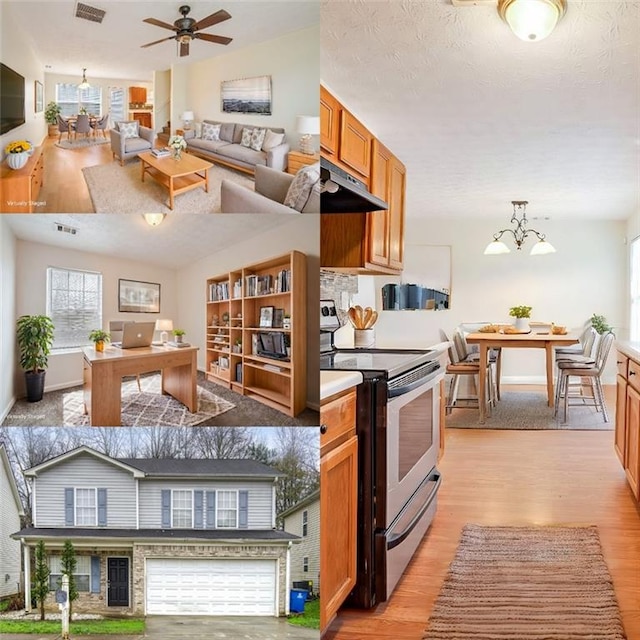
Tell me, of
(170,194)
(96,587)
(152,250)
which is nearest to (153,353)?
(152,250)

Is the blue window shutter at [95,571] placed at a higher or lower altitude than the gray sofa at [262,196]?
lower

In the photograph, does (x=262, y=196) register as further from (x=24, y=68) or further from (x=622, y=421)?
(x=622, y=421)

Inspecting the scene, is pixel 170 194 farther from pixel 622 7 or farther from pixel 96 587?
pixel 622 7

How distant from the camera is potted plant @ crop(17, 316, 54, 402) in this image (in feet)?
4.98

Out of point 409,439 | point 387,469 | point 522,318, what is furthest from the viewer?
point 522,318

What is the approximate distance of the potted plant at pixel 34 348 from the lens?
4.98 feet

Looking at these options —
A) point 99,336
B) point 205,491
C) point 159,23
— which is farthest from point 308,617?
point 159,23

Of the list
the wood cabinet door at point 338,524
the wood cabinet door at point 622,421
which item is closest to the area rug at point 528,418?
the wood cabinet door at point 622,421

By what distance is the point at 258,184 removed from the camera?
5.02ft

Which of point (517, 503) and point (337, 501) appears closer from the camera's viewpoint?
point (337, 501)

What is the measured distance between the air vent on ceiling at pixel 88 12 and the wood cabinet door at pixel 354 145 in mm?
1852

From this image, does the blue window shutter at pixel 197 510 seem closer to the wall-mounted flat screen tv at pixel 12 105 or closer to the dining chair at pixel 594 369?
the wall-mounted flat screen tv at pixel 12 105

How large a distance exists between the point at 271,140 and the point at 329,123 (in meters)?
1.75

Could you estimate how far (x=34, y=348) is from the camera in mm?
1521
